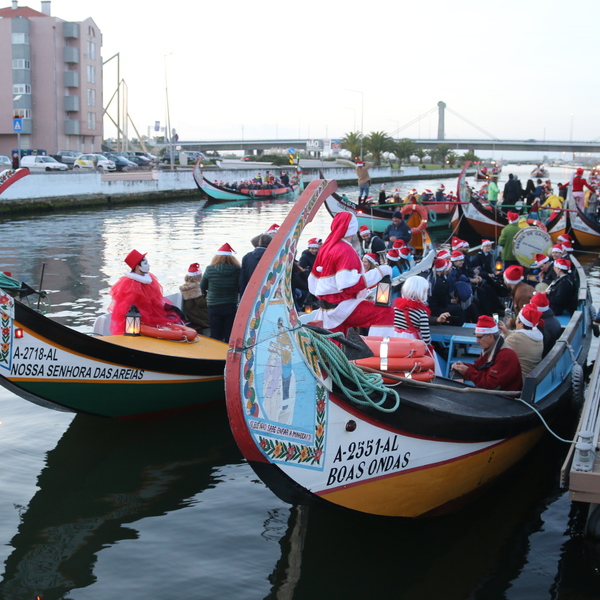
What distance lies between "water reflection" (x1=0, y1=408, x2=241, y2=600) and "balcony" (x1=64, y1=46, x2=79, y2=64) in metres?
55.6

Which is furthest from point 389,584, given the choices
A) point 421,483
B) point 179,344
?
point 179,344

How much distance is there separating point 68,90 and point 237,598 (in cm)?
5950

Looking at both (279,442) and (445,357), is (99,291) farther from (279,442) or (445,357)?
(279,442)

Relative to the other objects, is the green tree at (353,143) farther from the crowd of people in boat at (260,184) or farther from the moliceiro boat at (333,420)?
the moliceiro boat at (333,420)

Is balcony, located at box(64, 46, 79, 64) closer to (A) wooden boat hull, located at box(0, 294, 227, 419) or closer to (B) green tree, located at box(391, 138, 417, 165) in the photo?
(B) green tree, located at box(391, 138, 417, 165)

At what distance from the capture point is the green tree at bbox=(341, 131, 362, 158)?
7238 cm

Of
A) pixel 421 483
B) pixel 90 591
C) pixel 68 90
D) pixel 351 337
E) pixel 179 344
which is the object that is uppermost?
pixel 68 90

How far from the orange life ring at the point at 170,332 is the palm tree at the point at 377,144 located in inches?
2565

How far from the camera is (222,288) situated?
7445 millimetres

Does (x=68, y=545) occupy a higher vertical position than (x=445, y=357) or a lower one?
lower

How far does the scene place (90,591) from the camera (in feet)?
15.1

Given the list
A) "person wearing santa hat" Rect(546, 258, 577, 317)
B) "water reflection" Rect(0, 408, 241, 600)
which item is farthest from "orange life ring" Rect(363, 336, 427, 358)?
"person wearing santa hat" Rect(546, 258, 577, 317)

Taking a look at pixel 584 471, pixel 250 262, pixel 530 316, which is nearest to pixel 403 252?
pixel 250 262

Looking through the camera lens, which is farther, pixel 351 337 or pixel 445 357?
pixel 445 357
